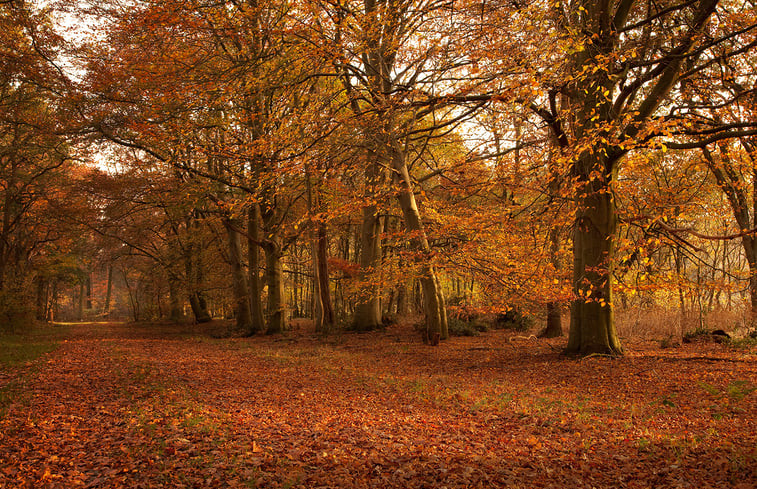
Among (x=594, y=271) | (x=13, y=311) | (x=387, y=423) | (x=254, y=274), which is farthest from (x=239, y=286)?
(x=387, y=423)

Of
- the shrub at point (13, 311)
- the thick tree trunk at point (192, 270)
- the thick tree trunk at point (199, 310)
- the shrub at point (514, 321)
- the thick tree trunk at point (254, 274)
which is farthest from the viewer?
the thick tree trunk at point (199, 310)

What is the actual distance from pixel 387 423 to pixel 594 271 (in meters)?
5.30

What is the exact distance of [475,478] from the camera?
396 cm

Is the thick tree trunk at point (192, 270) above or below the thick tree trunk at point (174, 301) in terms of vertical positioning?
above

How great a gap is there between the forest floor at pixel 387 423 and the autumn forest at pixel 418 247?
4cm

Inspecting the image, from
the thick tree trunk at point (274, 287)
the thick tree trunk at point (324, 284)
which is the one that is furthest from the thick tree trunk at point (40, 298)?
the thick tree trunk at point (324, 284)

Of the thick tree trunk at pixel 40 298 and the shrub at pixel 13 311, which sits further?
the thick tree trunk at pixel 40 298

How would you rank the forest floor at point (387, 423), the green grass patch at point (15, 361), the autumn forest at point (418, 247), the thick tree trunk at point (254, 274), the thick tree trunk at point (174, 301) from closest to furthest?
the forest floor at point (387, 423), the autumn forest at point (418, 247), the green grass patch at point (15, 361), the thick tree trunk at point (254, 274), the thick tree trunk at point (174, 301)

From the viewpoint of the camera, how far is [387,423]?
572 centimetres

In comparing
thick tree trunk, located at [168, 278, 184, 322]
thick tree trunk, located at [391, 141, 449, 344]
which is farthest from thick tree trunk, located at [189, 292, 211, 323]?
thick tree trunk, located at [391, 141, 449, 344]

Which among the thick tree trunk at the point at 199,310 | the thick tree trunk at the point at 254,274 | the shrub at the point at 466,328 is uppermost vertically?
the thick tree trunk at the point at 254,274

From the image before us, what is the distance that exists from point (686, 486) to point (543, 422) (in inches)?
81.3

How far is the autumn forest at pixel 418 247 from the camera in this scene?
4.59 meters

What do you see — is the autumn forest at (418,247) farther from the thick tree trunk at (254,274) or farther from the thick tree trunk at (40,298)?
the thick tree trunk at (40,298)
